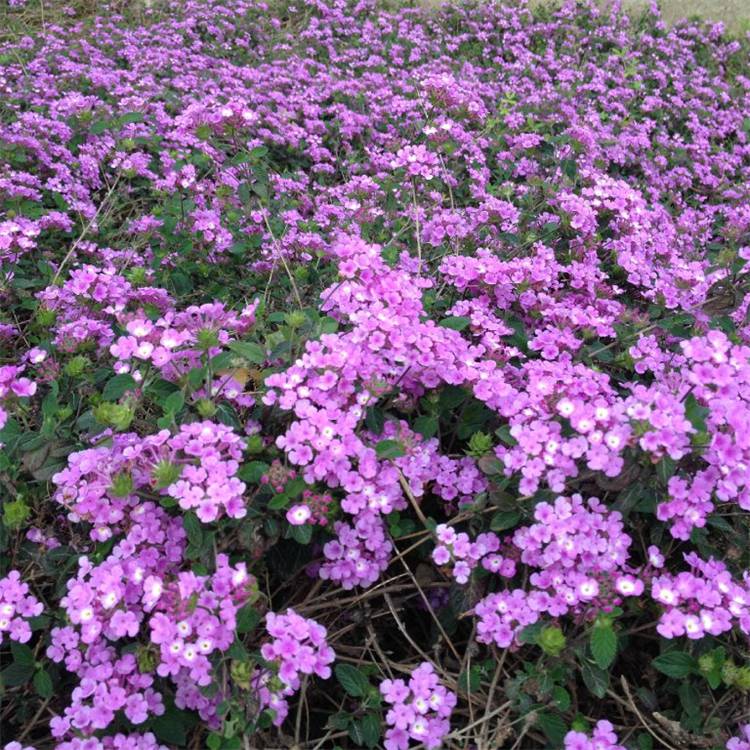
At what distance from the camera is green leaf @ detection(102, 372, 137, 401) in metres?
2.11

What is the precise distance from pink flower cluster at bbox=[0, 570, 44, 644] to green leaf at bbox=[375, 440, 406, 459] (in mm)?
963

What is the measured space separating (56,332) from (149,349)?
2.99 feet

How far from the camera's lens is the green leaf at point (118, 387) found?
211cm

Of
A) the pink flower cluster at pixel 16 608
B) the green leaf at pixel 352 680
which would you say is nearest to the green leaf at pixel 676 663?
the green leaf at pixel 352 680

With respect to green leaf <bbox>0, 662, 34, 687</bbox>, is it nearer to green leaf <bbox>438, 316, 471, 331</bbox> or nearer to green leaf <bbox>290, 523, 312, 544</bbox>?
green leaf <bbox>290, 523, 312, 544</bbox>

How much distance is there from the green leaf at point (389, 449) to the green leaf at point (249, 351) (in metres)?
0.49

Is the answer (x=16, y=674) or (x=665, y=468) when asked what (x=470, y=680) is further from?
(x=16, y=674)

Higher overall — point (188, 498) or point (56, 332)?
point (188, 498)

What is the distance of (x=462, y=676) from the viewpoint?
1936 millimetres

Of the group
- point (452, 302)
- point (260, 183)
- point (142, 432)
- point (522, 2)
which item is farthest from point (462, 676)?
point (522, 2)

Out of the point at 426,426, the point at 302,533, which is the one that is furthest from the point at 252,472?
the point at 426,426

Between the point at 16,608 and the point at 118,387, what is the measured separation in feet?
2.13

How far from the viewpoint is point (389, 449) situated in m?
1.96

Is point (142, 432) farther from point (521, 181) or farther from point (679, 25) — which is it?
point (679, 25)
